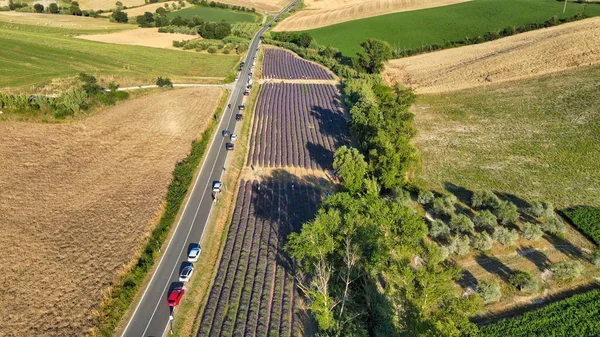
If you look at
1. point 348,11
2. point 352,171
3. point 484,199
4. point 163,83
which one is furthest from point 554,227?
point 348,11

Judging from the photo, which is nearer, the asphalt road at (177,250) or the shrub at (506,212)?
the asphalt road at (177,250)

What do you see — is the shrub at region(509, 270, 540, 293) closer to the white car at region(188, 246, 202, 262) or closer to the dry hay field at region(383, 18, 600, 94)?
the white car at region(188, 246, 202, 262)

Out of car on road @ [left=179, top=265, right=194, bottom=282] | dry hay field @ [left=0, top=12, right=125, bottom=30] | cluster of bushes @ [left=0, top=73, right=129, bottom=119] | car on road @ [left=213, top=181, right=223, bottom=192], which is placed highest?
dry hay field @ [left=0, top=12, right=125, bottom=30]

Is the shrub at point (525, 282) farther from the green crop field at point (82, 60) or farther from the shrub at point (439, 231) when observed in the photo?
the green crop field at point (82, 60)

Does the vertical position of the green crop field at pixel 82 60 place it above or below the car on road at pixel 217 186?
above

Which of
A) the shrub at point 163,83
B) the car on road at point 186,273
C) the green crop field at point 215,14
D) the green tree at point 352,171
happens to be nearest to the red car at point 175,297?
the car on road at point 186,273

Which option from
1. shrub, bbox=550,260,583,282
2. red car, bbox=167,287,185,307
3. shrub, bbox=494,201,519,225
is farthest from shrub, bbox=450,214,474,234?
red car, bbox=167,287,185,307
